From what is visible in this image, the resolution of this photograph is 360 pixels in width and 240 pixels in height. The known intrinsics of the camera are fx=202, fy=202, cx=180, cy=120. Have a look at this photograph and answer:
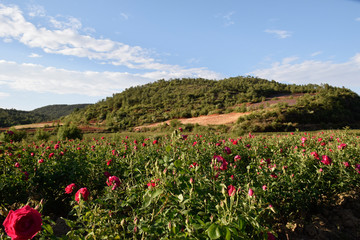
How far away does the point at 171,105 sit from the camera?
45156 millimetres

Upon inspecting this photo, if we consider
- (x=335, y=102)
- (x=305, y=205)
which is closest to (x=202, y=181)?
(x=305, y=205)

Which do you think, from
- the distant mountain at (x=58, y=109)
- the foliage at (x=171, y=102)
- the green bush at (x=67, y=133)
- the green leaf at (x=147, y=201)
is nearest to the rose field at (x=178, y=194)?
the green leaf at (x=147, y=201)

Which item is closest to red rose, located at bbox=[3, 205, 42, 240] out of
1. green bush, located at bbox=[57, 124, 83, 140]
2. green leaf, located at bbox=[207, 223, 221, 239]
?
green leaf, located at bbox=[207, 223, 221, 239]

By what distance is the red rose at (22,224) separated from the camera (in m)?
1.14

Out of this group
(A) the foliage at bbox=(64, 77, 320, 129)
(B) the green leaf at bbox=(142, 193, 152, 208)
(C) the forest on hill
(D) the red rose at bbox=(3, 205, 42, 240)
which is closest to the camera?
(D) the red rose at bbox=(3, 205, 42, 240)

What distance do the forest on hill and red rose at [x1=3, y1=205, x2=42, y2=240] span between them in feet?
56.0

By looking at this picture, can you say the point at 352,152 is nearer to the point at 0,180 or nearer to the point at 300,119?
the point at 0,180

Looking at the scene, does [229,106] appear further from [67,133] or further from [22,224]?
[22,224]

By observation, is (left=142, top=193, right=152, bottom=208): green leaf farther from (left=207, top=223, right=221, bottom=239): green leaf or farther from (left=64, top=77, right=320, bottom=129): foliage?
(left=64, top=77, right=320, bottom=129): foliage

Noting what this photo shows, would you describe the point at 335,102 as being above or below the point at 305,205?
above

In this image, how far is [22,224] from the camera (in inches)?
45.2

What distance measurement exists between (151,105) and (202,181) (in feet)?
149

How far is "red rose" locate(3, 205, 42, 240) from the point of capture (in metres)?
1.14

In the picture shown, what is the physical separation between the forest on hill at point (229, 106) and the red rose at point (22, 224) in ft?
56.0
